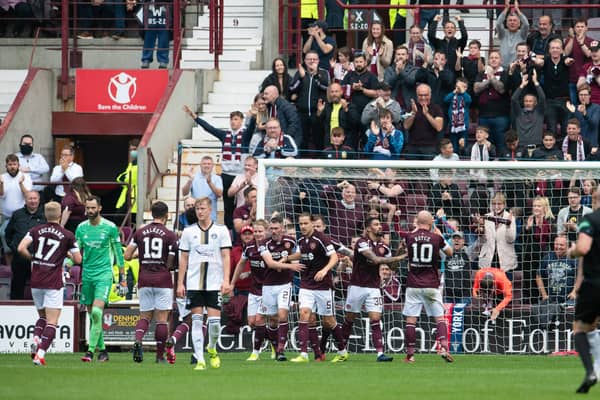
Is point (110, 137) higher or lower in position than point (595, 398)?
higher

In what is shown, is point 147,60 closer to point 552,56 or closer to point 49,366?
point 552,56

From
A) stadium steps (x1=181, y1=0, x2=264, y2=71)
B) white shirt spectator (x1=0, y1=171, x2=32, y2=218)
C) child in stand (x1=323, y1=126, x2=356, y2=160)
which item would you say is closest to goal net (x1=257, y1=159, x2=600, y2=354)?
child in stand (x1=323, y1=126, x2=356, y2=160)

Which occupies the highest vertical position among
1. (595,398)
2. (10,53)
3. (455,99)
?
(10,53)

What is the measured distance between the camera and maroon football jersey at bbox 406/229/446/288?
18.4 metres

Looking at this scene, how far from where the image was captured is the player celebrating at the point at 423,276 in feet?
60.5

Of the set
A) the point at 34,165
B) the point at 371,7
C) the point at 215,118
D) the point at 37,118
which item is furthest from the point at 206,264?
the point at 37,118

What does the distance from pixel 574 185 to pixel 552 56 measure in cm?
269

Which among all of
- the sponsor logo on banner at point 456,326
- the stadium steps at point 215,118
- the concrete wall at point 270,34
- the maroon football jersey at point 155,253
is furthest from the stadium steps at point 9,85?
the sponsor logo on banner at point 456,326

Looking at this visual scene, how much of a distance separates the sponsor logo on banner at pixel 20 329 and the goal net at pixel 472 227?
3.57 meters

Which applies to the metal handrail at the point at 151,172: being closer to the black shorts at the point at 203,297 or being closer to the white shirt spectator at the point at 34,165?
the white shirt spectator at the point at 34,165

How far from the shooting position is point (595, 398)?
12.4 metres

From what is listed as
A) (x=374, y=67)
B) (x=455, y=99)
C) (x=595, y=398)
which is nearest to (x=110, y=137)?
(x=374, y=67)

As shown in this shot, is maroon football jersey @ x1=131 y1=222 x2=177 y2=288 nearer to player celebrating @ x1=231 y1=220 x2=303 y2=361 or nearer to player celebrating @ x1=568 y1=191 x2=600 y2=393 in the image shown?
player celebrating @ x1=231 y1=220 x2=303 y2=361

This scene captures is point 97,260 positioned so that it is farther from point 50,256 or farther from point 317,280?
point 317,280
